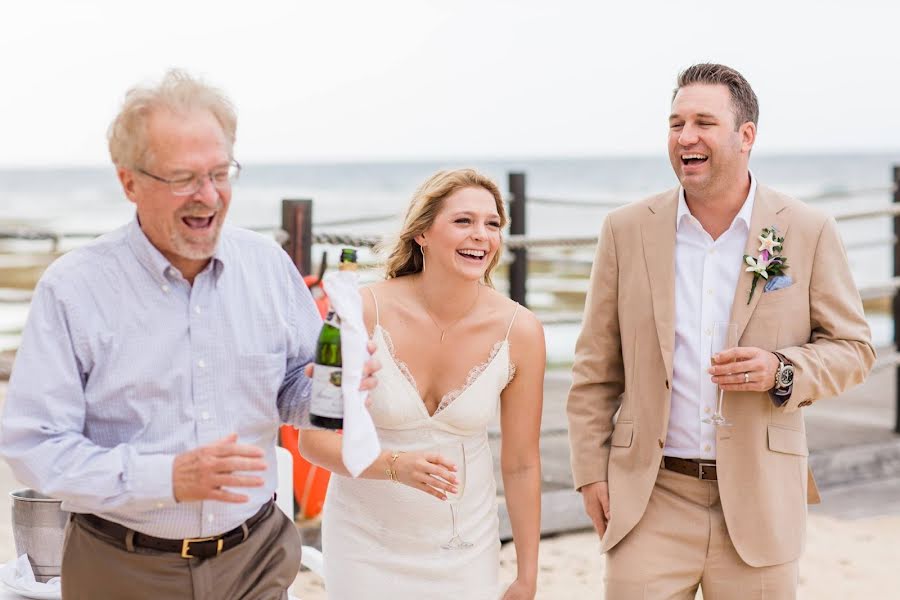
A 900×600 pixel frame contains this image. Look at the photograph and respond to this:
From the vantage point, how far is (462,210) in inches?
128

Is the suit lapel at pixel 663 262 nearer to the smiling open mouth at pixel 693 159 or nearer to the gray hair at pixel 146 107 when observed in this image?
the smiling open mouth at pixel 693 159

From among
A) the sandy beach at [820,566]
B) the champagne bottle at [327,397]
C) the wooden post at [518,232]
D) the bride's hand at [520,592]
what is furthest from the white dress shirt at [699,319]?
the wooden post at [518,232]

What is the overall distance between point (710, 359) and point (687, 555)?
0.58 m

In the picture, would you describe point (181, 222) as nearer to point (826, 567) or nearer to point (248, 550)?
point (248, 550)

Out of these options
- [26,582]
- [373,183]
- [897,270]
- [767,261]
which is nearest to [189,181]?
[26,582]

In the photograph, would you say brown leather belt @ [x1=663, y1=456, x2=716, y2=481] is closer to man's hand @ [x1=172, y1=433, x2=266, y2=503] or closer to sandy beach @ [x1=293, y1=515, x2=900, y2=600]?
man's hand @ [x1=172, y1=433, x2=266, y2=503]

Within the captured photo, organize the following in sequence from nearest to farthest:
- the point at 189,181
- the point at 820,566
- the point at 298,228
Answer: the point at 189,181, the point at 298,228, the point at 820,566

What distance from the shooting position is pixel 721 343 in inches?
122

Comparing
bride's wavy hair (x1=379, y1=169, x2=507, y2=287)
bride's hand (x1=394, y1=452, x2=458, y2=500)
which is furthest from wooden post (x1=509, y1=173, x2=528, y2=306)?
bride's hand (x1=394, y1=452, x2=458, y2=500)

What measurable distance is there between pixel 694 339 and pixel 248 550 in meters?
1.41

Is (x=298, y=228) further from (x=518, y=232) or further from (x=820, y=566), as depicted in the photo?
(x=820, y=566)

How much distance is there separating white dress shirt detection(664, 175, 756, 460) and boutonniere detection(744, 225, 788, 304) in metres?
0.04

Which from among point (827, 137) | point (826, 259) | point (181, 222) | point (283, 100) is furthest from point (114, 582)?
point (827, 137)

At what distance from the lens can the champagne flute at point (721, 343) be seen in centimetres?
300
